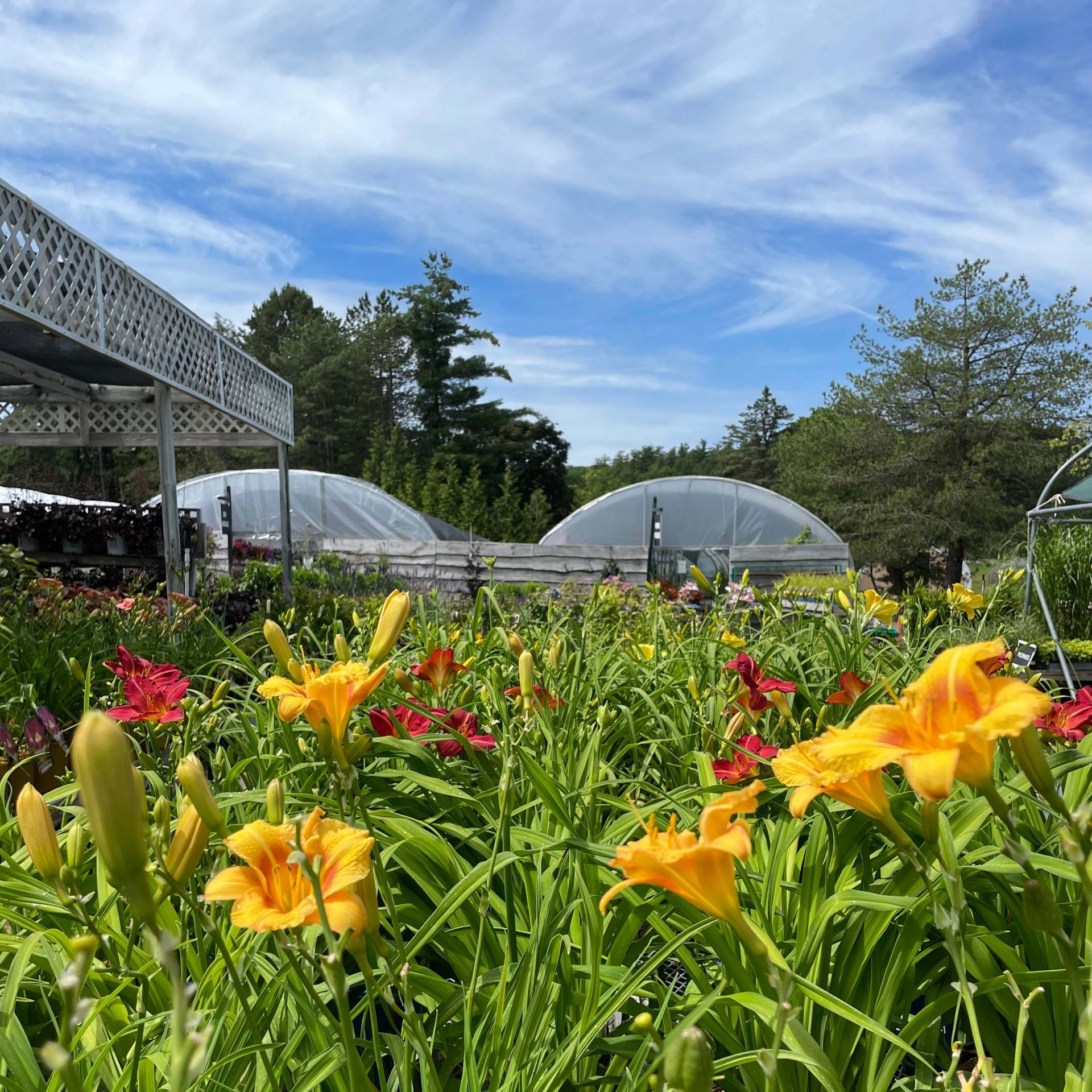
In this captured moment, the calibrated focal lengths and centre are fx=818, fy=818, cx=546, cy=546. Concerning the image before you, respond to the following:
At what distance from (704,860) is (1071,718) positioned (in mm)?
1111

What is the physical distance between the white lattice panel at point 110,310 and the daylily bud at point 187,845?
4.91 metres

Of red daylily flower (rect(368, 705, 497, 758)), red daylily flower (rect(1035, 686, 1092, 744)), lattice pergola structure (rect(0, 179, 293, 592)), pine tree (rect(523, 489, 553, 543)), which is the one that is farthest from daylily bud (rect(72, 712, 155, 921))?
pine tree (rect(523, 489, 553, 543))

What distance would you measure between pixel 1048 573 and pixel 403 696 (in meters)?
6.42

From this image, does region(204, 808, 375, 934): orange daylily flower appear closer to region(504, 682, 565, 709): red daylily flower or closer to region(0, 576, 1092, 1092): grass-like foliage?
region(0, 576, 1092, 1092): grass-like foliage

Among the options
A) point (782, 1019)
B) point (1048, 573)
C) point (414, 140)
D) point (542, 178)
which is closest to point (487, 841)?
point (782, 1019)

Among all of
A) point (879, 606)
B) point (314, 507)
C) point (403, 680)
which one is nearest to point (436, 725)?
point (403, 680)

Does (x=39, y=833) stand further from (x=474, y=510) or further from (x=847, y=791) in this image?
(x=474, y=510)

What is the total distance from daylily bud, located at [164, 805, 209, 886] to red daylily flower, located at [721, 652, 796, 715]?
3.11 ft

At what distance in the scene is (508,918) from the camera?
91 cm

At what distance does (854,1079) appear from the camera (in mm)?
856

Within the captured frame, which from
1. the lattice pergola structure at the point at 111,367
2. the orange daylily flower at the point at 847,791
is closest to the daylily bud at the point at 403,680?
the orange daylily flower at the point at 847,791

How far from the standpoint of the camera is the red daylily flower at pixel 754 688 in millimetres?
1352

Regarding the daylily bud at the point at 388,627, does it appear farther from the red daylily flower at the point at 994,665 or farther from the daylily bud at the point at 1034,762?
the red daylily flower at the point at 994,665

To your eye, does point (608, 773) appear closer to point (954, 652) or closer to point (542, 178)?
point (954, 652)
